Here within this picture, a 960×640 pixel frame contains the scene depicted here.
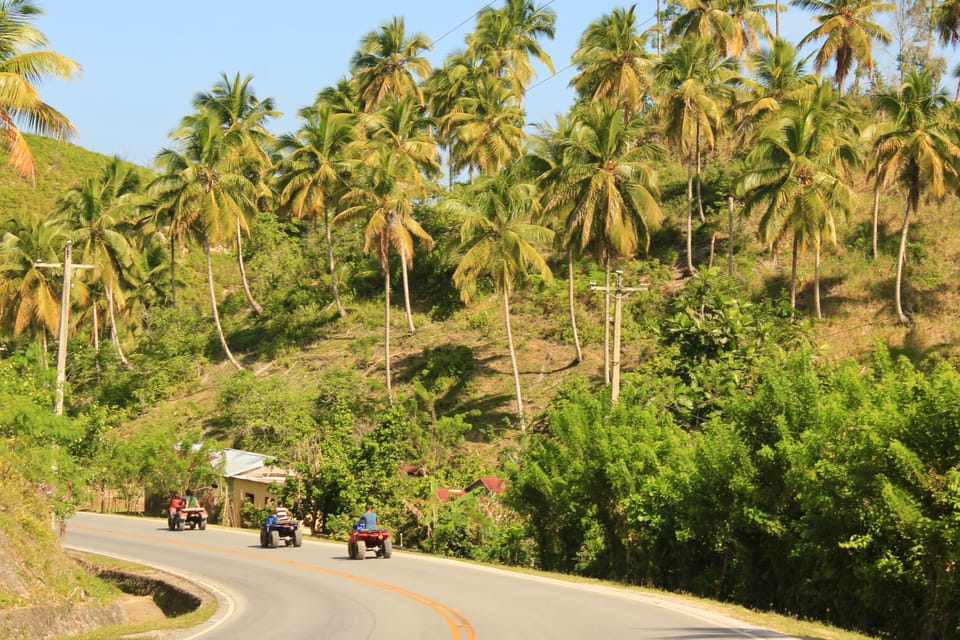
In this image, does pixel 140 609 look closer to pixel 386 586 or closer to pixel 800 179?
pixel 386 586

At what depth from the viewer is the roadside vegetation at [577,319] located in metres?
19.1

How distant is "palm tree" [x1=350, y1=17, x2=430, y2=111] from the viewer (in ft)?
218

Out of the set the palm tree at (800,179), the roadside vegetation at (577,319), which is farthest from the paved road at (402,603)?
the palm tree at (800,179)

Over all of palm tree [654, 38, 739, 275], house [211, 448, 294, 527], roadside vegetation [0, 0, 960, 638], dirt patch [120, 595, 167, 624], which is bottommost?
dirt patch [120, 595, 167, 624]

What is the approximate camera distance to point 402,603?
18125 millimetres

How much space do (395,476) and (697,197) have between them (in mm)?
31831

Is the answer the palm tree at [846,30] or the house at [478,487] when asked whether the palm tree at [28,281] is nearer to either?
the house at [478,487]

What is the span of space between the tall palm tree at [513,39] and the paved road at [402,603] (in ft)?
145

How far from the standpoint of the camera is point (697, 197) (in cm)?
5947

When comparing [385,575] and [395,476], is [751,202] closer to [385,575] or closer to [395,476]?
[395,476]

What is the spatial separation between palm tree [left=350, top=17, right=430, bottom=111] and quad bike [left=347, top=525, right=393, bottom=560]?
44.0 metres

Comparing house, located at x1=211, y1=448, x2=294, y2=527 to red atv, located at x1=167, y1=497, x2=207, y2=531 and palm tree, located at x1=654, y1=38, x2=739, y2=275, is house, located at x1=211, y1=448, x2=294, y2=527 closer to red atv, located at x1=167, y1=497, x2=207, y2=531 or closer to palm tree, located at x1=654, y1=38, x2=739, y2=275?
red atv, located at x1=167, y1=497, x2=207, y2=531

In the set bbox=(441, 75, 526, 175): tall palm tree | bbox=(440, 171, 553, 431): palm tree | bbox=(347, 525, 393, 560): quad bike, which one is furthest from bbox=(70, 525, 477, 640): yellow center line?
bbox=(441, 75, 526, 175): tall palm tree

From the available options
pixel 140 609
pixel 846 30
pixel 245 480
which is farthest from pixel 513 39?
pixel 140 609
